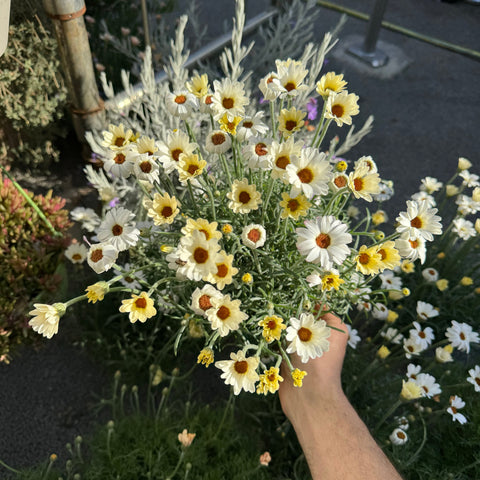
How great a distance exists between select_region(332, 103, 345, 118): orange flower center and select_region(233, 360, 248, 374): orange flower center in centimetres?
65

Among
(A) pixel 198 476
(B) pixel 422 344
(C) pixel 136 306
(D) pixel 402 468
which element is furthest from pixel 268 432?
(C) pixel 136 306

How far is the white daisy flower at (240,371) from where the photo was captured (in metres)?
1.02

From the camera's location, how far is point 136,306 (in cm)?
105

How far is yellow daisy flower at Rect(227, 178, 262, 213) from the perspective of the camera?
3.57ft

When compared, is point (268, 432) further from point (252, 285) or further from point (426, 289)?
point (426, 289)

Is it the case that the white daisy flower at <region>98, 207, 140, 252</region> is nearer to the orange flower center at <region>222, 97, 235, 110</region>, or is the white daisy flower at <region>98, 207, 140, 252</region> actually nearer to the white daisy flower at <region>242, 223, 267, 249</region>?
the white daisy flower at <region>242, 223, 267, 249</region>

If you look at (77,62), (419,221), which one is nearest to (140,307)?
(419,221)

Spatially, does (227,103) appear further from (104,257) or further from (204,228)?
(104,257)

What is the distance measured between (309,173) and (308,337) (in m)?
0.39

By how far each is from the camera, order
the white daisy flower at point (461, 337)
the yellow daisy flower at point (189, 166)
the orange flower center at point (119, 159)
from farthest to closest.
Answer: the white daisy flower at point (461, 337)
the orange flower center at point (119, 159)
the yellow daisy flower at point (189, 166)

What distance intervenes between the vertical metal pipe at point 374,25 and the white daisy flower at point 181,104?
2.93 metres

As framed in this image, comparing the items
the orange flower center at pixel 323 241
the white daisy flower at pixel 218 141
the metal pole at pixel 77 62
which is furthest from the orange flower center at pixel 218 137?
the metal pole at pixel 77 62

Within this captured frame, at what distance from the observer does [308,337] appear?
1.08 meters

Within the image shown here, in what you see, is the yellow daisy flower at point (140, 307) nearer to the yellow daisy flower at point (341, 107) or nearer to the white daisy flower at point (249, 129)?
the white daisy flower at point (249, 129)
